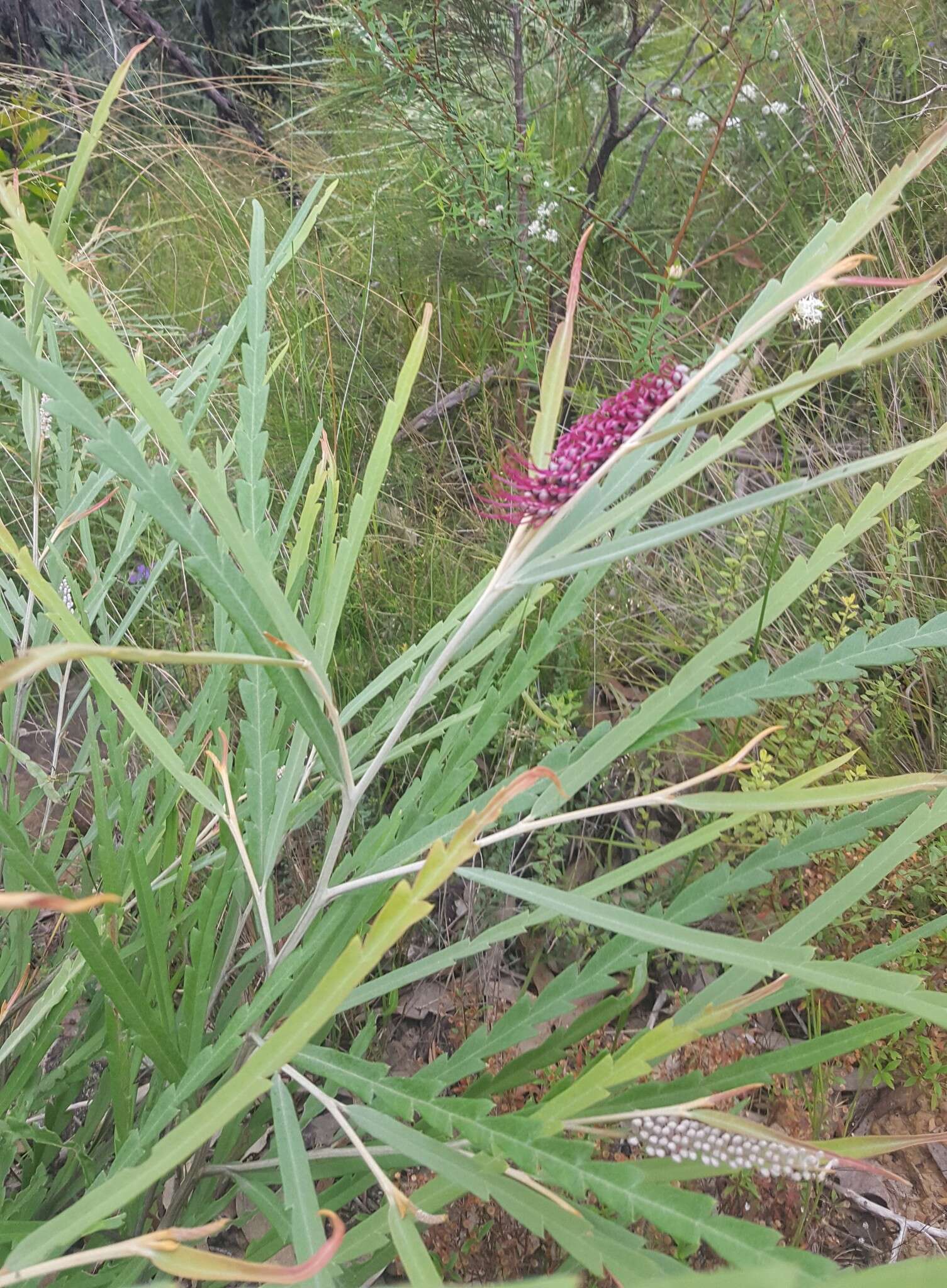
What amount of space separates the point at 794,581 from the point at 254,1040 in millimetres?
513

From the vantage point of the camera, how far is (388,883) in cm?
71

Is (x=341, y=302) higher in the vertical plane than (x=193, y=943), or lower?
higher

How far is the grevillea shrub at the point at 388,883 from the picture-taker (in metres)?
0.47

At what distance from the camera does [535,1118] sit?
507 millimetres

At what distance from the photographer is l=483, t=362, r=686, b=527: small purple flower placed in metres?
0.56

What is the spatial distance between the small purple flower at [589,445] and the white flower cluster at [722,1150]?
40 cm

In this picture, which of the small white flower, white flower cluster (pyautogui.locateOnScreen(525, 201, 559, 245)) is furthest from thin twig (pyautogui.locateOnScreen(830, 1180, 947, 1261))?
white flower cluster (pyautogui.locateOnScreen(525, 201, 559, 245))

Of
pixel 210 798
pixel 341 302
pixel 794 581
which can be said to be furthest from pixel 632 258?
pixel 210 798

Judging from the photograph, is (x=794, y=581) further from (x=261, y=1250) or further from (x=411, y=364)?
(x=261, y=1250)

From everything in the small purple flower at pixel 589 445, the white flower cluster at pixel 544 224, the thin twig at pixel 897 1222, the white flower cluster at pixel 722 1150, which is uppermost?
the white flower cluster at pixel 544 224

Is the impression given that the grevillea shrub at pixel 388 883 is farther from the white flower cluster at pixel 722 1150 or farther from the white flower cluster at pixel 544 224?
the white flower cluster at pixel 544 224

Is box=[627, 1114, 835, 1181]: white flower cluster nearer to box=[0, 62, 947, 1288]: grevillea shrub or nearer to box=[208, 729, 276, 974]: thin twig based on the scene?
box=[0, 62, 947, 1288]: grevillea shrub

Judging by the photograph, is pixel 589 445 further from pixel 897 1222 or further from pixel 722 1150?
pixel 897 1222

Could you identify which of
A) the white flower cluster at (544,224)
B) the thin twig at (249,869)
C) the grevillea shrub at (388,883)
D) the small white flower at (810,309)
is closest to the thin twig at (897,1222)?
the grevillea shrub at (388,883)
